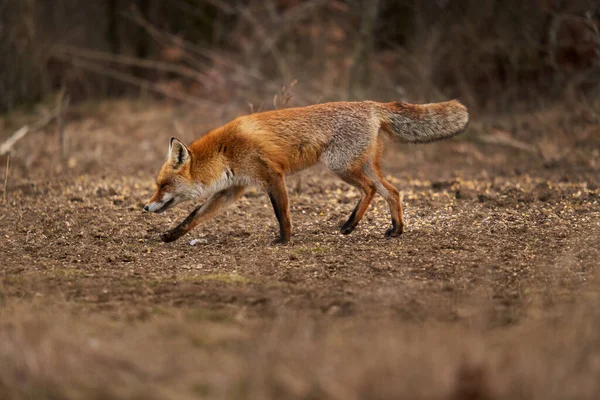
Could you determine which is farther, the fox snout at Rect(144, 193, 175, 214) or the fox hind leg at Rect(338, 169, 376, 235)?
the fox hind leg at Rect(338, 169, 376, 235)

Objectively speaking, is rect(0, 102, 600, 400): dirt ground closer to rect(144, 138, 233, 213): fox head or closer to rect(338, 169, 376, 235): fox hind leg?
rect(338, 169, 376, 235): fox hind leg

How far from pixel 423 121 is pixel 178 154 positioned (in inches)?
86.0

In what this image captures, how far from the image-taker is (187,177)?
6.32m

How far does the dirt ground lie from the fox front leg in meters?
0.11

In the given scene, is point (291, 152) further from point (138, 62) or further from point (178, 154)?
point (138, 62)

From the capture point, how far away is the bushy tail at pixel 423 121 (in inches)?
256

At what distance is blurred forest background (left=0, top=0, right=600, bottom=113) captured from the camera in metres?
12.0

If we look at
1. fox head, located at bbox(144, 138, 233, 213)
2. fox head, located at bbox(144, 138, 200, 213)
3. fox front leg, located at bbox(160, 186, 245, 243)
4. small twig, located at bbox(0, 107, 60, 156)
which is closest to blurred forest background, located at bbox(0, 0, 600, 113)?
small twig, located at bbox(0, 107, 60, 156)

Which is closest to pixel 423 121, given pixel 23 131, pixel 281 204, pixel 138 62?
pixel 281 204

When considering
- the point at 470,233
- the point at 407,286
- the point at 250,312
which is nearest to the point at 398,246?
the point at 470,233

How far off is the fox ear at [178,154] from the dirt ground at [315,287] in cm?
73

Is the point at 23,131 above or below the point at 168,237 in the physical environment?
above

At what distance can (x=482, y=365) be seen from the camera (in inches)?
115

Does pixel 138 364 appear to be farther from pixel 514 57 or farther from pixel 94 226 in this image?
pixel 514 57
